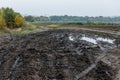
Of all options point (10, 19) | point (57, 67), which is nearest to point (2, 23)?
point (10, 19)

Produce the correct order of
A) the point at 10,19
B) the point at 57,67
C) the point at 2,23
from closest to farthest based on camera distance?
the point at 57,67, the point at 2,23, the point at 10,19

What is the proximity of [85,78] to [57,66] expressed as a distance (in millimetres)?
3545

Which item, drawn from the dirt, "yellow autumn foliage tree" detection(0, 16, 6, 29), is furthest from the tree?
the dirt

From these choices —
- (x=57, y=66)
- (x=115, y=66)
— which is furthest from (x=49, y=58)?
(x=115, y=66)

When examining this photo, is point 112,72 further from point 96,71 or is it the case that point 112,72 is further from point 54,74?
point 54,74

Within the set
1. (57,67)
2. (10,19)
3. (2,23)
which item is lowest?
(2,23)

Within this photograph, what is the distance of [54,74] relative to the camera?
17703mm

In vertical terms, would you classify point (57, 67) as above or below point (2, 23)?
Result: above

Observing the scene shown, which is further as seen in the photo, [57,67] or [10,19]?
[10,19]

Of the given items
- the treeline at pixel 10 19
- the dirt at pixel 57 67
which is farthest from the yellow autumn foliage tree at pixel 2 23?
the dirt at pixel 57 67

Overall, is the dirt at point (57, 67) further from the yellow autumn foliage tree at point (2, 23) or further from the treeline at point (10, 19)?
the treeline at point (10, 19)

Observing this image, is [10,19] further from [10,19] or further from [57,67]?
[57,67]

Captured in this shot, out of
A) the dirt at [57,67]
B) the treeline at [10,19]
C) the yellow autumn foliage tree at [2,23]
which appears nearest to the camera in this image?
the dirt at [57,67]

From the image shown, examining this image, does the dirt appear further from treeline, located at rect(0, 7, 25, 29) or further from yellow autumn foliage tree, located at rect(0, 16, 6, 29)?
treeline, located at rect(0, 7, 25, 29)
